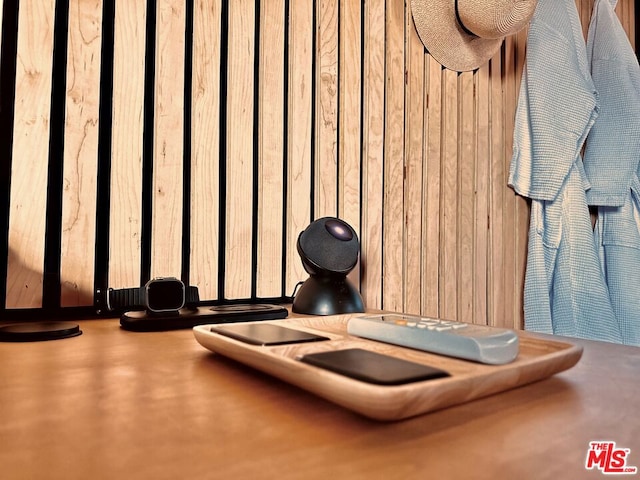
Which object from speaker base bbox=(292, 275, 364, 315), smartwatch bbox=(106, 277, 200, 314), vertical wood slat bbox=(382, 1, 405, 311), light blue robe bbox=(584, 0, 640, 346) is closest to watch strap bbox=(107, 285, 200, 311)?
smartwatch bbox=(106, 277, 200, 314)

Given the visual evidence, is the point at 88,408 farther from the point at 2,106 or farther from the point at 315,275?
the point at 2,106

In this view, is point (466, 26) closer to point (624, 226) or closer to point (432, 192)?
point (432, 192)

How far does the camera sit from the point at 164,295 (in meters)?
0.79

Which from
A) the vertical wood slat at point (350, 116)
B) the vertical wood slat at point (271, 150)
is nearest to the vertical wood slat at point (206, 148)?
the vertical wood slat at point (271, 150)

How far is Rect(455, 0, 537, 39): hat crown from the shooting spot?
1.27 meters

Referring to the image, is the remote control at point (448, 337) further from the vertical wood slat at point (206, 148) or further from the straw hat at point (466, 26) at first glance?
the straw hat at point (466, 26)

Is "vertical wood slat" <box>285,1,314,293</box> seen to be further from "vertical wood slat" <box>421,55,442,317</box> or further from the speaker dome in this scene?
"vertical wood slat" <box>421,55,442,317</box>

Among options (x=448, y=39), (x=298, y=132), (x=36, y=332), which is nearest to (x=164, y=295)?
(x=36, y=332)

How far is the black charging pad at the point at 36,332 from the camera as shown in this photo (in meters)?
0.63

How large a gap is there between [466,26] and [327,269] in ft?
3.10

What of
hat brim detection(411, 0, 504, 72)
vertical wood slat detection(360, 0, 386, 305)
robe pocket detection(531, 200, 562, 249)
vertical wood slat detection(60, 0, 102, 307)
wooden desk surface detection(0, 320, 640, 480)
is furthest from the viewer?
robe pocket detection(531, 200, 562, 249)

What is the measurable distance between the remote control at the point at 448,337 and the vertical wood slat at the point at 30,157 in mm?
641
